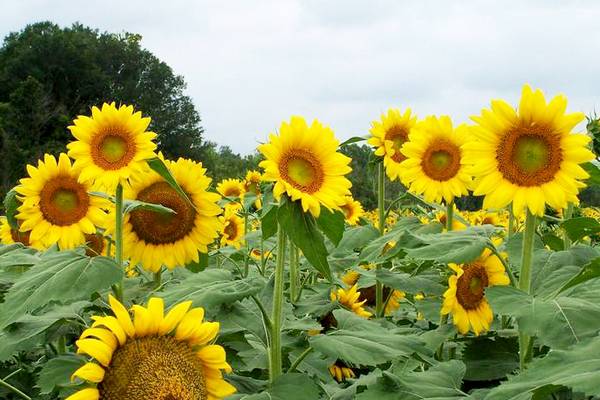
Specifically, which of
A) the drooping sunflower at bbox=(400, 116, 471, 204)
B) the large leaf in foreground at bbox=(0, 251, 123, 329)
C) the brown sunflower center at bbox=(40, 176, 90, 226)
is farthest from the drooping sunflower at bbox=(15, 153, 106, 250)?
the drooping sunflower at bbox=(400, 116, 471, 204)

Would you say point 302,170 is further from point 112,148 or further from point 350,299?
point 350,299

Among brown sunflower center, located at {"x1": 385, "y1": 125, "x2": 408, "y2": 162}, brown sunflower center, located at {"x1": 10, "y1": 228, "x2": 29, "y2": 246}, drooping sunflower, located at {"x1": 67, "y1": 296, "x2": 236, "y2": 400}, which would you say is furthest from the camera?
brown sunflower center, located at {"x1": 385, "y1": 125, "x2": 408, "y2": 162}

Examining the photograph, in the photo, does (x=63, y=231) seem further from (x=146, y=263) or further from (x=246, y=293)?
(x=246, y=293)

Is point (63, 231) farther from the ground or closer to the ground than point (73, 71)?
closer to the ground

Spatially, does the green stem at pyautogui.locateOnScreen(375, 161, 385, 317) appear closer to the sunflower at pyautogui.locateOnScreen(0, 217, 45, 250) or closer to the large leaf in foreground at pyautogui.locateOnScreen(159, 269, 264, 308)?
the large leaf in foreground at pyautogui.locateOnScreen(159, 269, 264, 308)

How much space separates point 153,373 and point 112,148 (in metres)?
1.12

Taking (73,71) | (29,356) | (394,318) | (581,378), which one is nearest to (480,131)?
(581,378)

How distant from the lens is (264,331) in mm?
2182

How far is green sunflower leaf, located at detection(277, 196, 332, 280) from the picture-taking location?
2088mm

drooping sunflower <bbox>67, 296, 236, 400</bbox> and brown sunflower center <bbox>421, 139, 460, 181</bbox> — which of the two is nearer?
drooping sunflower <bbox>67, 296, 236, 400</bbox>

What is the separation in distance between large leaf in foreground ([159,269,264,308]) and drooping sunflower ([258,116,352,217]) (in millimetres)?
291

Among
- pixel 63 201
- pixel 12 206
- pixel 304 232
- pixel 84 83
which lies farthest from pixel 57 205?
pixel 84 83

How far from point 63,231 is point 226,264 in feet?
6.53

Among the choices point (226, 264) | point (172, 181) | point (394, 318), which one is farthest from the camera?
point (226, 264)
